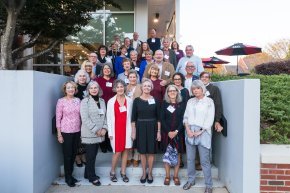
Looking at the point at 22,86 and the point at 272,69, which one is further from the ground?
the point at 272,69

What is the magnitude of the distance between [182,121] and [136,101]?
835 millimetres

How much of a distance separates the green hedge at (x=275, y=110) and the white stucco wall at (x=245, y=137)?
0.90 meters

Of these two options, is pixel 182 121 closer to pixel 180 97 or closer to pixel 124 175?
pixel 180 97

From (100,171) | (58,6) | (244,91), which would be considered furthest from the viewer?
(58,6)

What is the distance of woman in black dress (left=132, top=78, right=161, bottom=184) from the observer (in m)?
5.04

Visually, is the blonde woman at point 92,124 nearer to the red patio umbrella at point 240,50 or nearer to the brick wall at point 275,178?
the brick wall at point 275,178

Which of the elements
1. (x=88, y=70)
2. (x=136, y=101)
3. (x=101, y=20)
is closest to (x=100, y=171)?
(x=136, y=101)

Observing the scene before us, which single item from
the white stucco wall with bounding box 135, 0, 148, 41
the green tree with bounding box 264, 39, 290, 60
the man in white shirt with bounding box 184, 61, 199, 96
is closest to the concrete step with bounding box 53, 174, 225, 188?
the man in white shirt with bounding box 184, 61, 199, 96

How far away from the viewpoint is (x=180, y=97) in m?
5.05

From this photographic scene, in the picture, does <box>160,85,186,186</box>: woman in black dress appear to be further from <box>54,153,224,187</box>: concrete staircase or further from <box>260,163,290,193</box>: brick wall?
<box>260,163,290,193</box>: brick wall

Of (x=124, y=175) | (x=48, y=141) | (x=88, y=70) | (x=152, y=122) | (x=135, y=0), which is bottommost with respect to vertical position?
(x=124, y=175)

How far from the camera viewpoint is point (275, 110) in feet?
19.0

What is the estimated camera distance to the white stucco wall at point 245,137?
168 inches

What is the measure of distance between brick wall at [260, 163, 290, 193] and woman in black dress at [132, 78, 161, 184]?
67.0 inches
